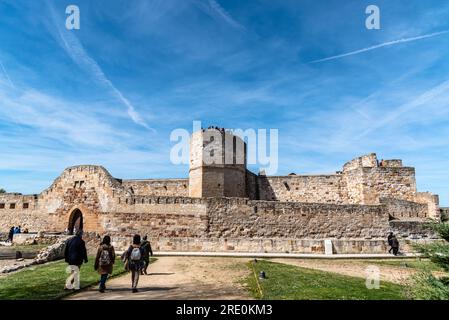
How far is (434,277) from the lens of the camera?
602cm

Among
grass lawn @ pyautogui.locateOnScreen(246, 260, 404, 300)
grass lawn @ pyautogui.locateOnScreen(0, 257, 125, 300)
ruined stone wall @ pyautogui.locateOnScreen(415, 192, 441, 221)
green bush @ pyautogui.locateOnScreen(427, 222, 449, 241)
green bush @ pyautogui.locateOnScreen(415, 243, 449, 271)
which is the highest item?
ruined stone wall @ pyautogui.locateOnScreen(415, 192, 441, 221)

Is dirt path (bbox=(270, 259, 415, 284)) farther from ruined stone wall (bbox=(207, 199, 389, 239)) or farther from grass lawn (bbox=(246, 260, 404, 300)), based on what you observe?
ruined stone wall (bbox=(207, 199, 389, 239))

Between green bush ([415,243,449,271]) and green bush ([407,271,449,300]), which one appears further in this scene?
green bush ([415,243,449,271])

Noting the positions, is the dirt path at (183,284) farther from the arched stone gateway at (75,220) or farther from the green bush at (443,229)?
the arched stone gateway at (75,220)

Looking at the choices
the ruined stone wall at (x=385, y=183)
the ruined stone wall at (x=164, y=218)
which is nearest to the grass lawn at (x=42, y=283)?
the ruined stone wall at (x=164, y=218)

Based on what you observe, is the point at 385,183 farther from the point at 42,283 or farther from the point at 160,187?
the point at 42,283

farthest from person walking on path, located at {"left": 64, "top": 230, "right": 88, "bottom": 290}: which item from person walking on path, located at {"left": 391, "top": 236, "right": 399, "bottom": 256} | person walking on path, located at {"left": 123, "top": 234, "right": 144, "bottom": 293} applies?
person walking on path, located at {"left": 391, "top": 236, "right": 399, "bottom": 256}

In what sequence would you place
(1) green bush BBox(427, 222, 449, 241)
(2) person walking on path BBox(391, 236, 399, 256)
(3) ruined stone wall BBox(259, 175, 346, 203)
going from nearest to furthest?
(1) green bush BBox(427, 222, 449, 241)
(2) person walking on path BBox(391, 236, 399, 256)
(3) ruined stone wall BBox(259, 175, 346, 203)

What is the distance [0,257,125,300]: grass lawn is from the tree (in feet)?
23.7

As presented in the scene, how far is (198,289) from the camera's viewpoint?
27.2 feet

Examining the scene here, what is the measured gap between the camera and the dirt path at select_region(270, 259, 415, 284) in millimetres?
11391

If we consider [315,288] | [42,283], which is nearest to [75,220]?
[42,283]
